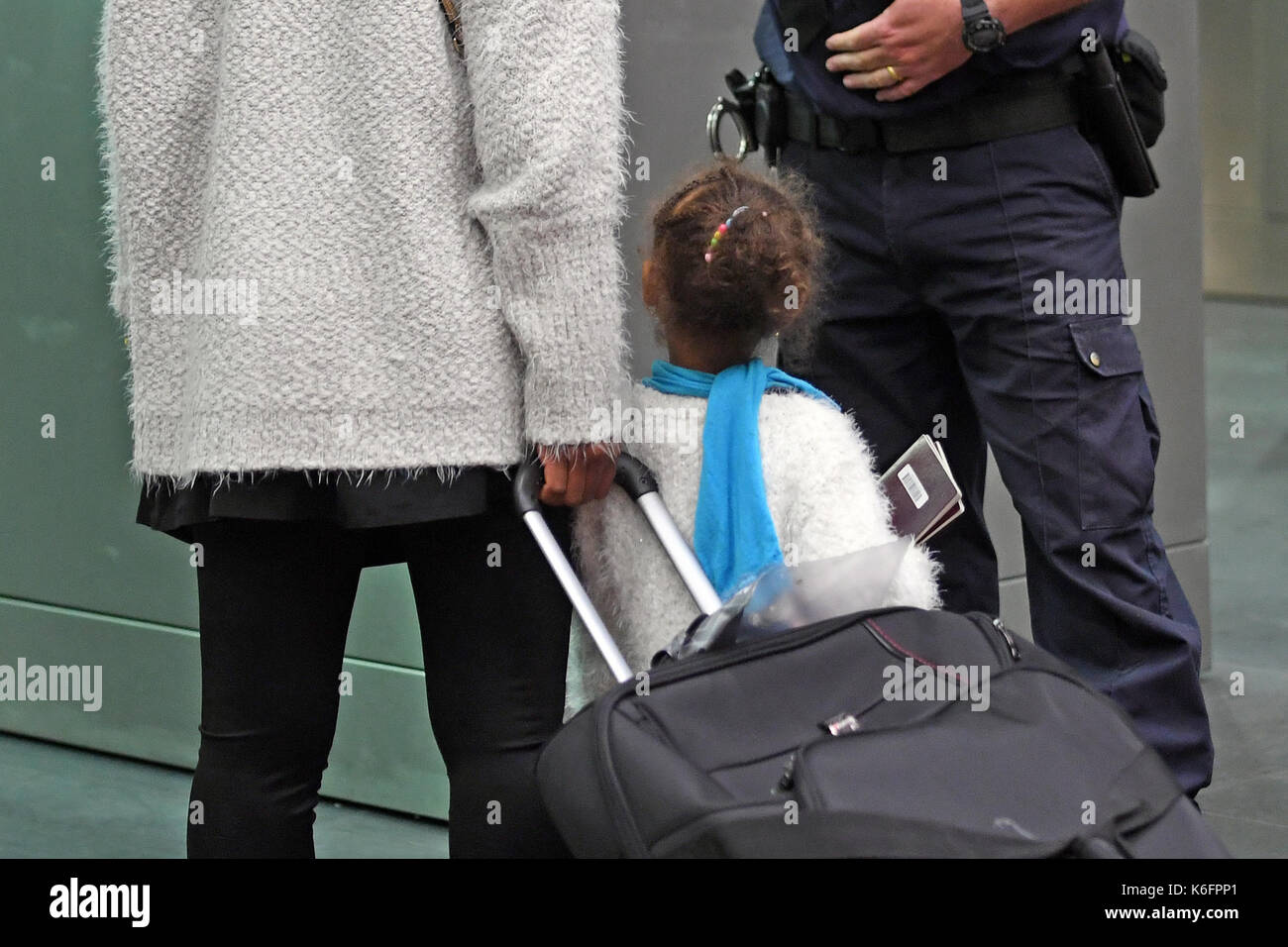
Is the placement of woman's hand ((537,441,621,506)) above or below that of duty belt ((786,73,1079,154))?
below

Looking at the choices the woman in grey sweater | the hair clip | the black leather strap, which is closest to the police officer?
the hair clip

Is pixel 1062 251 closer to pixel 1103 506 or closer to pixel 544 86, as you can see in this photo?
pixel 1103 506

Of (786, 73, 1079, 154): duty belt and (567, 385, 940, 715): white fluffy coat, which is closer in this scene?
(567, 385, 940, 715): white fluffy coat

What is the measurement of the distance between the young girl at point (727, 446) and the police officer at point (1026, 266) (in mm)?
297

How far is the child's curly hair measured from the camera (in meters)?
2.03

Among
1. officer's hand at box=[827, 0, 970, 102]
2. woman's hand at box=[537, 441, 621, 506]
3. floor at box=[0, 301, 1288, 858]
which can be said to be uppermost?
officer's hand at box=[827, 0, 970, 102]

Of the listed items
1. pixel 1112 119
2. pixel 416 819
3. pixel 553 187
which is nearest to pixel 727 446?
pixel 553 187

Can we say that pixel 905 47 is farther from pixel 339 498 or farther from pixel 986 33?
pixel 339 498

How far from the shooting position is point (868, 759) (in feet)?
4.74

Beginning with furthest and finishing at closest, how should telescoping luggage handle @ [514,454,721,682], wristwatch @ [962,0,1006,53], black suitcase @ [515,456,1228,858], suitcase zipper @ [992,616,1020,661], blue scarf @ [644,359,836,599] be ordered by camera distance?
1. wristwatch @ [962,0,1006,53]
2. blue scarf @ [644,359,836,599]
3. telescoping luggage handle @ [514,454,721,682]
4. suitcase zipper @ [992,616,1020,661]
5. black suitcase @ [515,456,1228,858]

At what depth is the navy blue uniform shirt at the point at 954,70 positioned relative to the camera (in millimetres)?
2275

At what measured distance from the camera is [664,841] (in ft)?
4.66

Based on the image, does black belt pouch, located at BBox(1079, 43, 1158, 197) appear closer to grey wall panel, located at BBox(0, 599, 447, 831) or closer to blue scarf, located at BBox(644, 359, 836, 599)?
blue scarf, located at BBox(644, 359, 836, 599)
